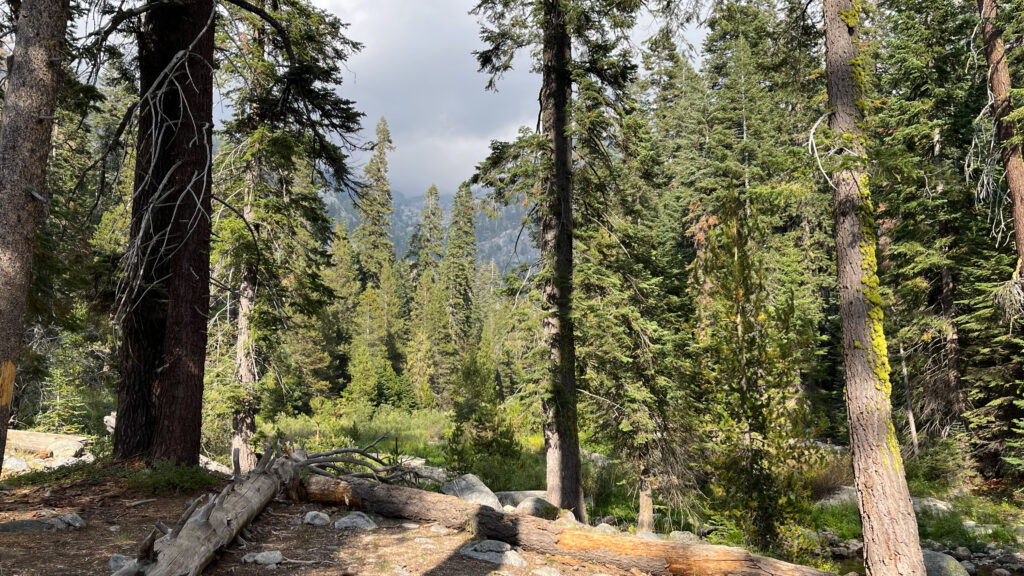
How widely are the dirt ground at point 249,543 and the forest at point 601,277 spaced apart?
1.65 ft

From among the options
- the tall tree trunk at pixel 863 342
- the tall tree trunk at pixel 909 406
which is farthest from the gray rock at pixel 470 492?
the tall tree trunk at pixel 909 406

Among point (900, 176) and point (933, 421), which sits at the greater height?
point (900, 176)

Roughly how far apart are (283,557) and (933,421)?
18.8 meters

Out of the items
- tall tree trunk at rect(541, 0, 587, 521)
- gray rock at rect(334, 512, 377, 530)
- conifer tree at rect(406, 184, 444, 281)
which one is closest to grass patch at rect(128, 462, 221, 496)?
gray rock at rect(334, 512, 377, 530)

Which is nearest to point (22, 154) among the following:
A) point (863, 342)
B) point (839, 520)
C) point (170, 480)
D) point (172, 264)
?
point (172, 264)

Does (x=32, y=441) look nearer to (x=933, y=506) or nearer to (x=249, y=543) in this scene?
(x=249, y=543)

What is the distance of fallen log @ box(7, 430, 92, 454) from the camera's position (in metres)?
11.3

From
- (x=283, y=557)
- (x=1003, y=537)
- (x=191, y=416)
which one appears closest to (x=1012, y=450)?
(x=1003, y=537)

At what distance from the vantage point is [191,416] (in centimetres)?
576

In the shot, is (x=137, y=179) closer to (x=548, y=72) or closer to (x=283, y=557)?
(x=283, y=557)

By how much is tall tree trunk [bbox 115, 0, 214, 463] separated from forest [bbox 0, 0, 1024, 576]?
3cm

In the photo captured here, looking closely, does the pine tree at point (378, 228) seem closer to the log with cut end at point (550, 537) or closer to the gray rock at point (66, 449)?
the gray rock at point (66, 449)

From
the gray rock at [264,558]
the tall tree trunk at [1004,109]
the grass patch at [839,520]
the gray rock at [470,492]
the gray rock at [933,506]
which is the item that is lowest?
the grass patch at [839,520]

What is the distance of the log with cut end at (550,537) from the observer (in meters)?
3.97
